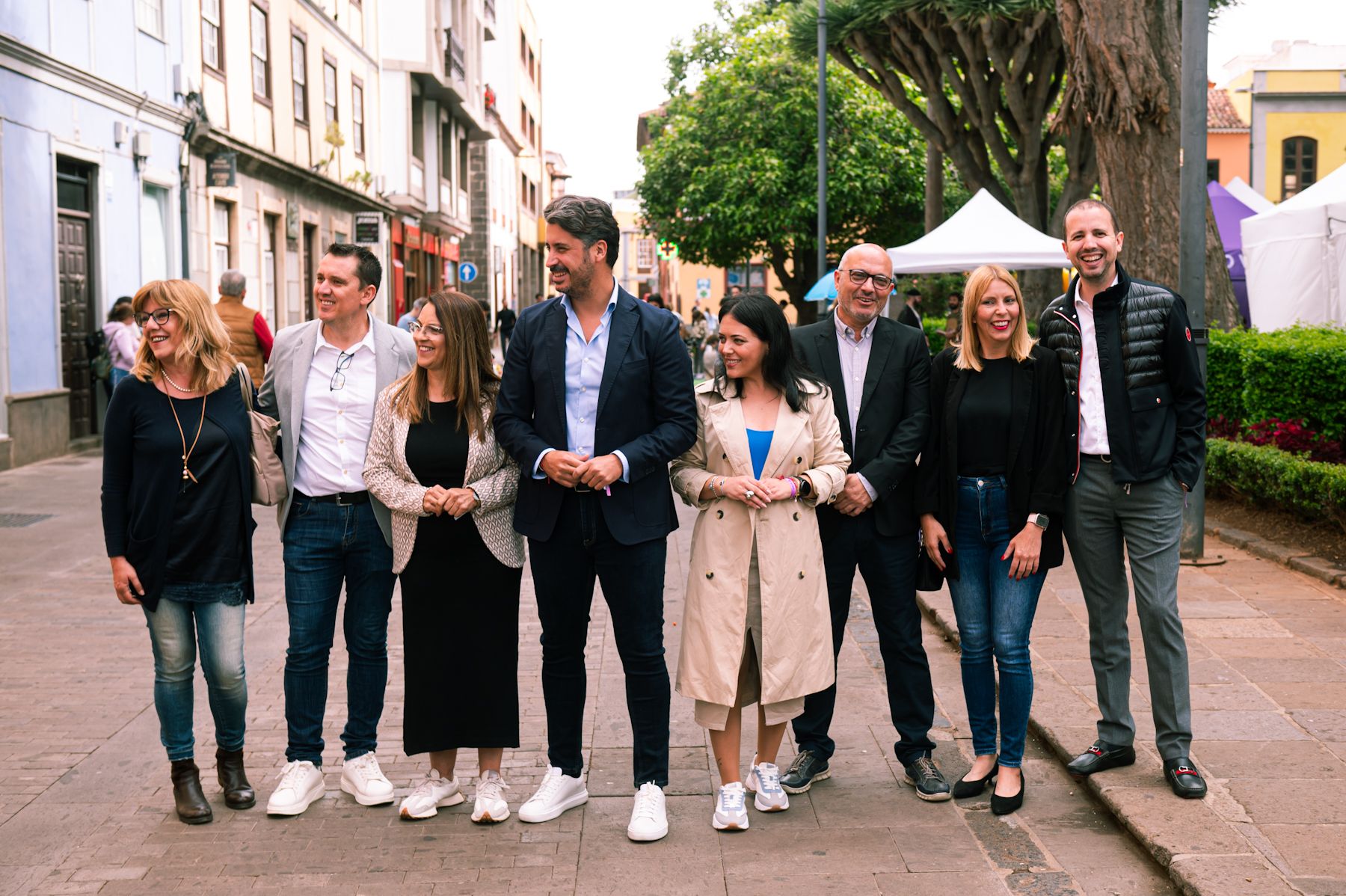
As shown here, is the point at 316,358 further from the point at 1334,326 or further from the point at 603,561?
the point at 1334,326

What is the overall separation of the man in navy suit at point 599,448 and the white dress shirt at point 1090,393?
1.38 meters

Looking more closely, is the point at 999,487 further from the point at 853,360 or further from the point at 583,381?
the point at 583,381

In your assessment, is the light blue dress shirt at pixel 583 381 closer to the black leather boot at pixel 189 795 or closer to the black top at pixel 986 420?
the black top at pixel 986 420

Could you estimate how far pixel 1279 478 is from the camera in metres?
9.45

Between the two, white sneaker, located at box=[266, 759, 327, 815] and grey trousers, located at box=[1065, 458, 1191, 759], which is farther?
grey trousers, located at box=[1065, 458, 1191, 759]

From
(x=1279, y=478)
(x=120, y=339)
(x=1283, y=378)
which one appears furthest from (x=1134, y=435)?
(x=120, y=339)

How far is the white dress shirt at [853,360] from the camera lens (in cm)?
489

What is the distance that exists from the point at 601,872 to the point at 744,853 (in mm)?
460

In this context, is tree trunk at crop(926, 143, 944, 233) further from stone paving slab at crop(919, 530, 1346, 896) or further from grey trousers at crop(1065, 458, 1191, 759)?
grey trousers at crop(1065, 458, 1191, 759)

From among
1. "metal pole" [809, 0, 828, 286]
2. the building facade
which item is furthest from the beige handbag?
"metal pole" [809, 0, 828, 286]

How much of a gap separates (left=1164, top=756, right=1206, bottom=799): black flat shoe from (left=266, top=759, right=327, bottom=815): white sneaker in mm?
2890

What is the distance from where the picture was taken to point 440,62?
3438 centimetres

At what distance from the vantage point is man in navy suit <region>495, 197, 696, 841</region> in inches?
176

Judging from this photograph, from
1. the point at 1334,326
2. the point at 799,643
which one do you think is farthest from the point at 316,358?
the point at 1334,326
